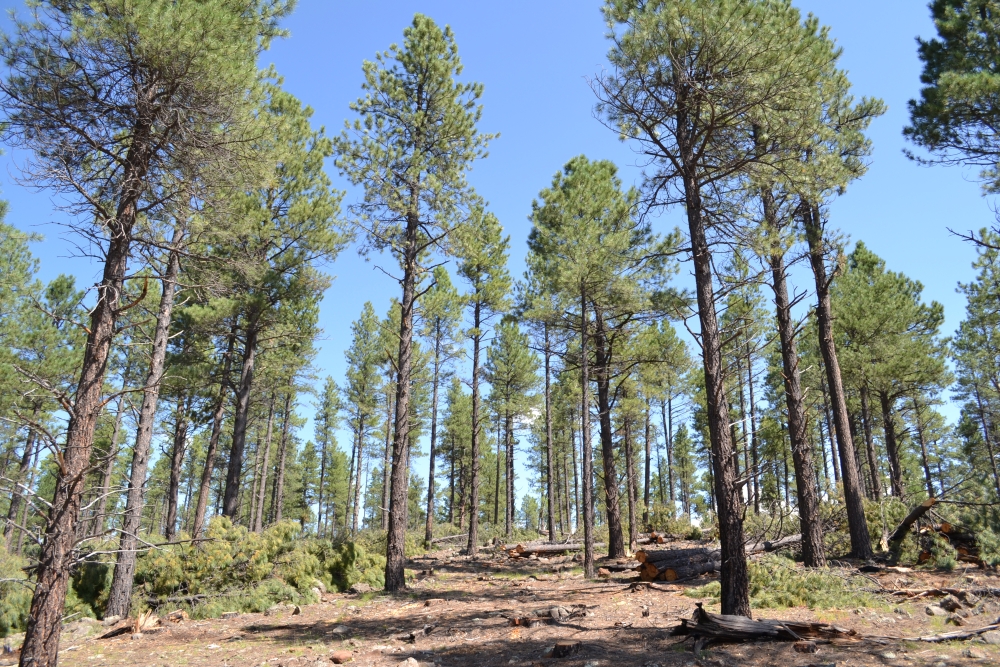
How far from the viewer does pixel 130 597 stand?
977cm

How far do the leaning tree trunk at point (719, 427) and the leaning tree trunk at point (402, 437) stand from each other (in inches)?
265

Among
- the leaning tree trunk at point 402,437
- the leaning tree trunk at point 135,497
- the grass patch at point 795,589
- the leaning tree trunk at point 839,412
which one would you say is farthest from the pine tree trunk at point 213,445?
the leaning tree trunk at point 839,412

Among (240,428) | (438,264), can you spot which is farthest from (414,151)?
(240,428)

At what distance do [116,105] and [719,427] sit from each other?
8.10 meters

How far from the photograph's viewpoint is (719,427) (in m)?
6.47

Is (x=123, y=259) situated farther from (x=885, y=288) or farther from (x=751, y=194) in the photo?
(x=885, y=288)

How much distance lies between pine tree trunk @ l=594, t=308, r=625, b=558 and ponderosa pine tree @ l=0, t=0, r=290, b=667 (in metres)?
11.0

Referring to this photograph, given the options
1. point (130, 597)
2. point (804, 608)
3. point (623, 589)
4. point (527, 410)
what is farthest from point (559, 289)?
point (527, 410)

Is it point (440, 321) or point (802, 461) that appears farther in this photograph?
point (440, 321)

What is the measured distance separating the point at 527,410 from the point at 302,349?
514 inches

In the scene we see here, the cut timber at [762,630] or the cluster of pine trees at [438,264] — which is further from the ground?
the cluster of pine trees at [438,264]

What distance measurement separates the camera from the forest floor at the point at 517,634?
203 inches

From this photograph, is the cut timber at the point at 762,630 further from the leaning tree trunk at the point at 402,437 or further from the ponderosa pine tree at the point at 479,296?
the ponderosa pine tree at the point at 479,296

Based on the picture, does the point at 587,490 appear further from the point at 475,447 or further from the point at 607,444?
the point at 475,447
